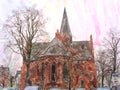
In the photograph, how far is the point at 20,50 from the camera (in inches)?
1900

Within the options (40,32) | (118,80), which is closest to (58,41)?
(40,32)

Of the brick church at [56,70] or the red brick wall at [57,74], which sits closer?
the brick church at [56,70]

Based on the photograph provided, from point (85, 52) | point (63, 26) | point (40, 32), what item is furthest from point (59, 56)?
point (40, 32)

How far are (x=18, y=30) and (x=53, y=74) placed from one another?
3214 cm

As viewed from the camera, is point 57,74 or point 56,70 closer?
point 57,74

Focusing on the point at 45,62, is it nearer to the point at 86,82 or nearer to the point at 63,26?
the point at 86,82

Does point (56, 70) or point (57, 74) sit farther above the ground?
point (56, 70)

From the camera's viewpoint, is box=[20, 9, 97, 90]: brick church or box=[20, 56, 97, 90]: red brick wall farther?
box=[20, 56, 97, 90]: red brick wall

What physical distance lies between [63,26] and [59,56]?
65.4 feet

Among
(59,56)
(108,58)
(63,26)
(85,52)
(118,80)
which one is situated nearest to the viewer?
(118,80)

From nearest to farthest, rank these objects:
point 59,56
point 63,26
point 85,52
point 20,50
Result: point 20,50, point 59,56, point 85,52, point 63,26

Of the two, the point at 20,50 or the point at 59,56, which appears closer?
the point at 20,50

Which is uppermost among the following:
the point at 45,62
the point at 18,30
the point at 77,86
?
the point at 18,30

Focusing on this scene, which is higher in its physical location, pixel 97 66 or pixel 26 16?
pixel 26 16
